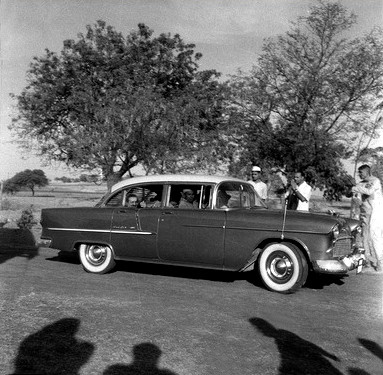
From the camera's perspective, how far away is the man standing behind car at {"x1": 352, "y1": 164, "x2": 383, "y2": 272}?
8117 millimetres

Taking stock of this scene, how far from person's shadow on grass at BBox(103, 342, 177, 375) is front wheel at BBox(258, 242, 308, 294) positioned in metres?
2.82

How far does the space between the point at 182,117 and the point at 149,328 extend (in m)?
12.8

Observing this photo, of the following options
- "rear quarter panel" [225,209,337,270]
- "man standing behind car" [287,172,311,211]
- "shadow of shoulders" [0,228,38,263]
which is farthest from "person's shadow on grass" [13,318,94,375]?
"man standing behind car" [287,172,311,211]

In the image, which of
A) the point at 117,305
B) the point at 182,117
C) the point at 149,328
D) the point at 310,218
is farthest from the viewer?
the point at 182,117

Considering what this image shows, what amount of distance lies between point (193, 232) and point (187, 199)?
0.57m

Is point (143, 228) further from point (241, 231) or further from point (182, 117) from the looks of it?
point (182, 117)

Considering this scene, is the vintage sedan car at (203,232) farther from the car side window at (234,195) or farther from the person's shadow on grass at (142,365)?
the person's shadow on grass at (142,365)

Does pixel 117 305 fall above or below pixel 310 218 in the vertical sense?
below

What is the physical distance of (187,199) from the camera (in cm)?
714

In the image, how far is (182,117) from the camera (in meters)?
16.7

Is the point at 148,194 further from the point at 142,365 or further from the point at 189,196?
the point at 142,365

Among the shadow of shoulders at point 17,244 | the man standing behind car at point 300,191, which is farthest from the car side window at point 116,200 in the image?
the man standing behind car at point 300,191

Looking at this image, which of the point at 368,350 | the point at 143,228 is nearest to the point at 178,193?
the point at 143,228

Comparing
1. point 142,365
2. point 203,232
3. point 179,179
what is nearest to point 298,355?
point 142,365
